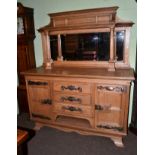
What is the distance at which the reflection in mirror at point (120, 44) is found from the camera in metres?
2.17

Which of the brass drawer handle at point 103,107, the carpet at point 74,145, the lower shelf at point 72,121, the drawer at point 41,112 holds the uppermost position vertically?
the brass drawer handle at point 103,107

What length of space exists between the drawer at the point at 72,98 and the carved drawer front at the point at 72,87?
76 mm

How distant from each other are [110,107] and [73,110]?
1.73 ft

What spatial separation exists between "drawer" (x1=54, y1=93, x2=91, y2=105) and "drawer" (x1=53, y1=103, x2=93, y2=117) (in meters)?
0.06

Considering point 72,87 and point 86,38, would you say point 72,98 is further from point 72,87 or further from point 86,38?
point 86,38

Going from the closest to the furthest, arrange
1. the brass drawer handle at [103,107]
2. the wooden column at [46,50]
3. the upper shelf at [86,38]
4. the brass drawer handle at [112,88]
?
1. the brass drawer handle at [112,88]
2. the brass drawer handle at [103,107]
3. the upper shelf at [86,38]
4. the wooden column at [46,50]

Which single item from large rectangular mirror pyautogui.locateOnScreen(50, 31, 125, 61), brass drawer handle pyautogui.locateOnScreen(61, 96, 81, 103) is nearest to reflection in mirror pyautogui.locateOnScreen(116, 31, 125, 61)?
large rectangular mirror pyautogui.locateOnScreen(50, 31, 125, 61)

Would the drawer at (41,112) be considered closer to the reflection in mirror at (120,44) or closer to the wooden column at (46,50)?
the wooden column at (46,50)

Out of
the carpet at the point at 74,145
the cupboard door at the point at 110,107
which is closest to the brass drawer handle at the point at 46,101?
the carpet at the point at 74,145

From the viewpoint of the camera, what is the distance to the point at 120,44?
2.21m

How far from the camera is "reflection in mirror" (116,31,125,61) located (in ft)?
7.12

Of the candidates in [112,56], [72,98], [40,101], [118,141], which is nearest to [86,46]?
[112,56]
